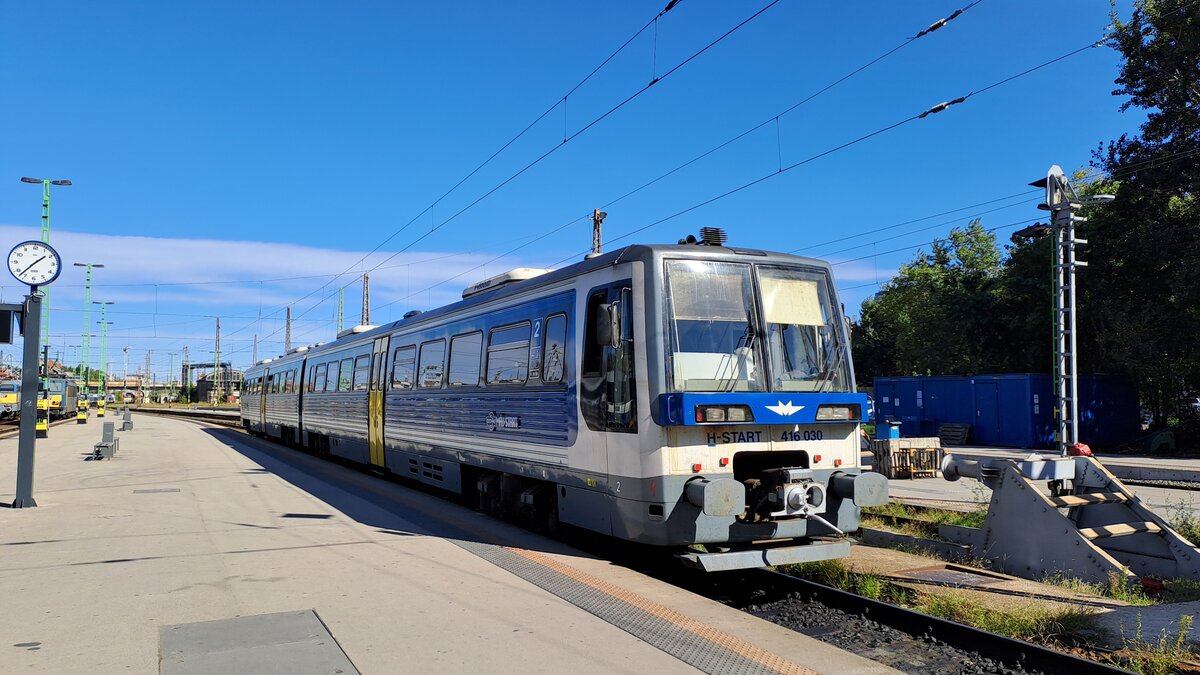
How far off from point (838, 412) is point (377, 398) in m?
9.91

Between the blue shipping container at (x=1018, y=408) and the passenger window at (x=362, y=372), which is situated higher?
the passenger window at (x=362, y=372)

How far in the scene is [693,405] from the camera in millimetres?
7172

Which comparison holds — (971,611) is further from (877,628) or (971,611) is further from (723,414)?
(723,414)

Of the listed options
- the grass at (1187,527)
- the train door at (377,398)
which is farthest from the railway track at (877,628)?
the train door at (377,398)

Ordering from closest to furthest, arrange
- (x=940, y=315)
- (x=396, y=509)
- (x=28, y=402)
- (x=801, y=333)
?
(x=801, y=333) < (x=28, y=402) < (x=396, y=509) < (x=940, y=315)

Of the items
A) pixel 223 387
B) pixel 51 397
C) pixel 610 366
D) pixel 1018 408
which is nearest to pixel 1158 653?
pixel 610 366

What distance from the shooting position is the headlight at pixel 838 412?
7.88m

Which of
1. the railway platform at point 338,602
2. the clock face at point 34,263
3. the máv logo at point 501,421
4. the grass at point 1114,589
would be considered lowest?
the grass at point 1114,589

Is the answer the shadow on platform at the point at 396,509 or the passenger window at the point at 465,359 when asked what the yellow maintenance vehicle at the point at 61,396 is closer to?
the shadow on platform at the point at 396,509

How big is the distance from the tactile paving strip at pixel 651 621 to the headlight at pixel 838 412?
97.6 inches

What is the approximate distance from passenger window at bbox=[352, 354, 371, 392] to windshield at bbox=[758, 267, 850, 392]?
10.3 m

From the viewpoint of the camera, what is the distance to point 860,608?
266 inches

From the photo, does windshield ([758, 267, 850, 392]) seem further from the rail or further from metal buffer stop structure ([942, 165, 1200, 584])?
the rail

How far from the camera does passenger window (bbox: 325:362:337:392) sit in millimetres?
19281
